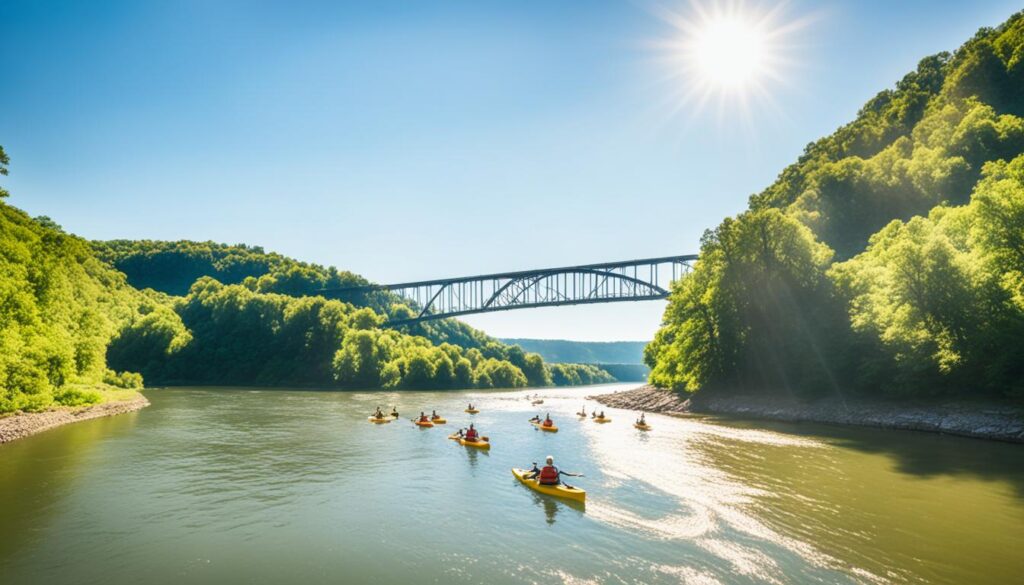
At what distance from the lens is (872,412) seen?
38250mm

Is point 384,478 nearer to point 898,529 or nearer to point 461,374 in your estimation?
point 898,529

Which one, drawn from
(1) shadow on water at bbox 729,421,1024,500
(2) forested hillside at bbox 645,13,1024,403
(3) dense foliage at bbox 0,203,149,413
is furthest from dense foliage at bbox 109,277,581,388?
(1) shadow on water at bbox 729,421,1024,500

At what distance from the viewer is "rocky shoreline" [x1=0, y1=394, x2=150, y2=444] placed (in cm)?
2870

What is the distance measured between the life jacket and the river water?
26.0 inches

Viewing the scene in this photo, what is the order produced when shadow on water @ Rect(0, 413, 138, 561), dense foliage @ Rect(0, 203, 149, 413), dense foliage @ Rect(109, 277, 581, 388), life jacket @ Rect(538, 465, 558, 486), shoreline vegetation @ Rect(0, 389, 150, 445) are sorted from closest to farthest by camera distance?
shadow on water @ Rect(0, 413, 138, 561) < life jacket @ Rect(538, 465, 558, 486) < shoreline vegetation @ Rect(0, 389, 150, 445) < dense foliage @ Rect(0, 203, 149, 413) < dense foliage @ Rect(109, 277, 581, 388)

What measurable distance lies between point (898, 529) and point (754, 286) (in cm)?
3845

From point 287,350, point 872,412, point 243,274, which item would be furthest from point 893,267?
point 243,274

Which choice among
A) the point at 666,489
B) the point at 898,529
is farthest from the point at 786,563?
the point at 666,489

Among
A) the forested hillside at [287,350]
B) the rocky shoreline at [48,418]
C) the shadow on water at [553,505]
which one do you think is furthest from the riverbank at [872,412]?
the forested hillside at [287,350]

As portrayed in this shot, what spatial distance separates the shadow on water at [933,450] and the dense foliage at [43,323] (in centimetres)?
4693

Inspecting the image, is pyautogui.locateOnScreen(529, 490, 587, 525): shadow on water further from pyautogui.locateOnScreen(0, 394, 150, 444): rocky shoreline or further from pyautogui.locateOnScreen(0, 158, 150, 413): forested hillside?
pyautogui.locateOnScreen(0, 158, 150, 413): forested hillside

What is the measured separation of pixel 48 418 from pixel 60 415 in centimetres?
195

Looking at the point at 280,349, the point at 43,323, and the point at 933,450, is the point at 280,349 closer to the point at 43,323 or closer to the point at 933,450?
the point at 43,323

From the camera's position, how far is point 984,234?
109ft
